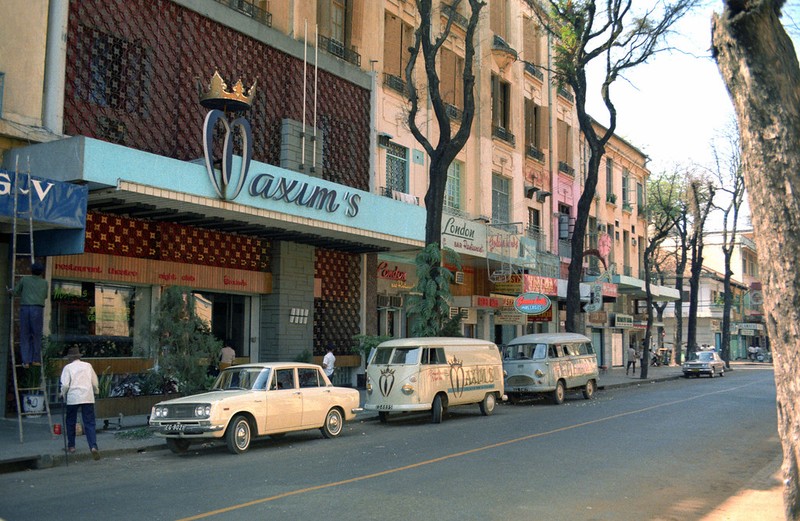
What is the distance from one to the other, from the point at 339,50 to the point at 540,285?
1436cm

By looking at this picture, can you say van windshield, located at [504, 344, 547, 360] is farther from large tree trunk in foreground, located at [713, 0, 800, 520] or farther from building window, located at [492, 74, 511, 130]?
large tree trunk in foreground, located at [713, 0, 800, 520]

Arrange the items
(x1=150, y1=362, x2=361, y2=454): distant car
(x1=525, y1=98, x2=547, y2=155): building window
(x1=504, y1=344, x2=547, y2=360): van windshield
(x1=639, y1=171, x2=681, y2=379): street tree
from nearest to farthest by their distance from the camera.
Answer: (x1=150, y1=362, x2=361, y2=454): distant car < (x1=504, y1=344, x2=547, y2=360): van windshield < (x1=525, y1=98, x2=547, y2=155): building window < (x1=639, y1=171, x2=681, y2=379): street tree

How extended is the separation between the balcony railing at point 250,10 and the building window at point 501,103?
14517 mm

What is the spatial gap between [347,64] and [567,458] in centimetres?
1732

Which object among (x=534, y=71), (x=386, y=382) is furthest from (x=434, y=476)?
(x=534, y=71)

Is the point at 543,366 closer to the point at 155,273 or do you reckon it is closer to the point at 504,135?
the point at 155,273

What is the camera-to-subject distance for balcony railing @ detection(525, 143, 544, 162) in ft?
126

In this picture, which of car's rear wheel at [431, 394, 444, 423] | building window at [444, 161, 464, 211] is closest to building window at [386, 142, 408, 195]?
building window at [444, 161, 464, 211]

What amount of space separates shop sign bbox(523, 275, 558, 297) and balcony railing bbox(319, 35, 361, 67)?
39.1 ft

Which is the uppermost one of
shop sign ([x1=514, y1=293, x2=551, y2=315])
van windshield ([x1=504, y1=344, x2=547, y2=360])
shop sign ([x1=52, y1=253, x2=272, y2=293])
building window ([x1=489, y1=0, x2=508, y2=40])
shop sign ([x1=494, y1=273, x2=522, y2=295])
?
building window ([x1=489, y1=0, x2=508, y2=40])

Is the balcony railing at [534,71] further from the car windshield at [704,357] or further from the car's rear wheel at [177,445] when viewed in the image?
the car's rear wheel at [177,445]

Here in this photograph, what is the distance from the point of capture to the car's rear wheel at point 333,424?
50.7 feet

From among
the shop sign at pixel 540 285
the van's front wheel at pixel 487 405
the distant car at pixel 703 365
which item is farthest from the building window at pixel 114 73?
the distant car at pixel 703 365

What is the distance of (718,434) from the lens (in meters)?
15.7
